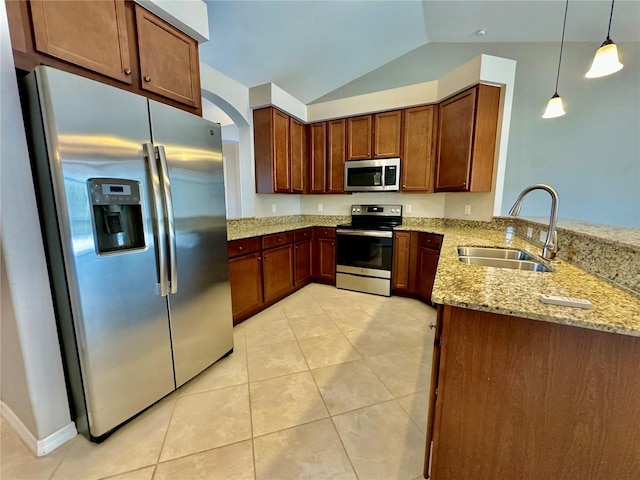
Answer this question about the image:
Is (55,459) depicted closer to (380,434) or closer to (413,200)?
(380,434)

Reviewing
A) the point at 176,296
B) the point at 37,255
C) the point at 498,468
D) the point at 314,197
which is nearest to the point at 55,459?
the point at 176,296

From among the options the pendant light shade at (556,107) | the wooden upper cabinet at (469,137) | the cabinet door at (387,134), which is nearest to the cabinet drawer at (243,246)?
the cabinet door at (387,134)

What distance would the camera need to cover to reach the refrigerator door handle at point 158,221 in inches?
55.1

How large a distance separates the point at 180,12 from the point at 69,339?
80.9 inches

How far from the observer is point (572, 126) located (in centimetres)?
353

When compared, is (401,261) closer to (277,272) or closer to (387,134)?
(277,272)

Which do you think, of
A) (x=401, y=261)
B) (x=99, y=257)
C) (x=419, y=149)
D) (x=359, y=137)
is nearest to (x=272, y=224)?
(x=359, y=137)

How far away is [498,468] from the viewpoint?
0.95 meters

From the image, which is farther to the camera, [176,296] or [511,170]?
[511,170]

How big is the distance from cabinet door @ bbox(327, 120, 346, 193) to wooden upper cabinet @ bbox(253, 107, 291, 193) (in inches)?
25.2

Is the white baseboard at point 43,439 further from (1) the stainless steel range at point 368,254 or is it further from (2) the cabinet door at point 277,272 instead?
(1) the stainless steel range at point 368,254

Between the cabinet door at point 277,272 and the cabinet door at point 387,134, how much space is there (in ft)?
5.61

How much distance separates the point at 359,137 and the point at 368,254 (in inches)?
61.6

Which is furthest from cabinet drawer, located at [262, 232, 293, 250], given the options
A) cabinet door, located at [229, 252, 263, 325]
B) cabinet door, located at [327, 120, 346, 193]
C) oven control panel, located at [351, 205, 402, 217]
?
oven control panel, located at [351, 205, 402, 217]
